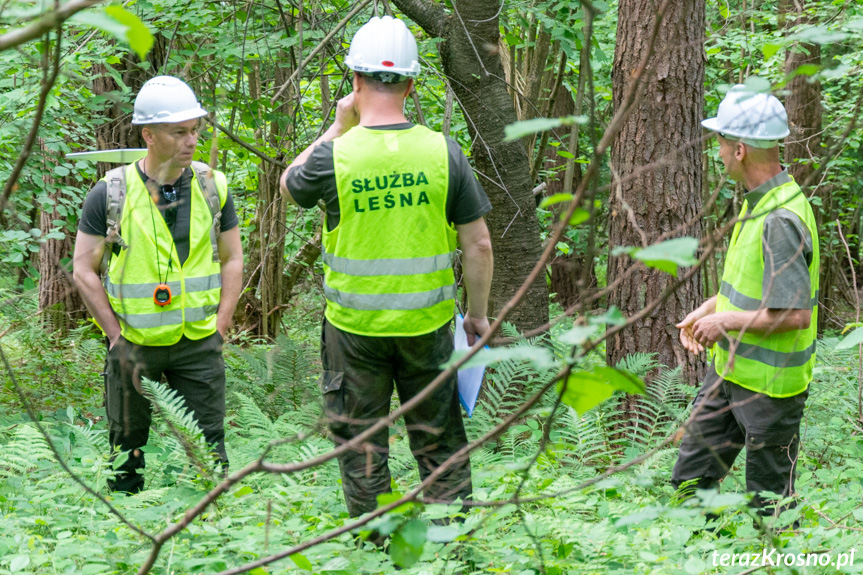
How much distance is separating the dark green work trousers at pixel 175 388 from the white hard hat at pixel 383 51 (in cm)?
180

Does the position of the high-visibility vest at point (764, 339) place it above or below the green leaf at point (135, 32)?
below

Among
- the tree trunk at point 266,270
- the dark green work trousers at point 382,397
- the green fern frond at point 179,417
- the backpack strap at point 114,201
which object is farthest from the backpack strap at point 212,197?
the tree trunk at point 266,270

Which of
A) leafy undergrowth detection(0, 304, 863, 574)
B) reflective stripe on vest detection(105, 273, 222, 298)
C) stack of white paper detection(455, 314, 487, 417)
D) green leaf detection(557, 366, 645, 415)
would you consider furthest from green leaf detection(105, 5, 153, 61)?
reflective stripe on vest detection(105, 273, 222, 298)

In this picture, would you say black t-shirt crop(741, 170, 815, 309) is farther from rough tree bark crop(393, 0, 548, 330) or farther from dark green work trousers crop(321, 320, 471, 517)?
rough tree bark crop(393, 0, 548, 330)

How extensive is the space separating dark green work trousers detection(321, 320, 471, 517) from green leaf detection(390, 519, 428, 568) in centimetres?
160

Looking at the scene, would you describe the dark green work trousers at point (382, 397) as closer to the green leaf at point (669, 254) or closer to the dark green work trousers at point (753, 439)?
the dark green work trousers at point (753, 439)

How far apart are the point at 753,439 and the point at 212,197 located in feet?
9.66

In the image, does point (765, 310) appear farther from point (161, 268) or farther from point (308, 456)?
point (161, 268)

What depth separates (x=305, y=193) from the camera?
3207mm

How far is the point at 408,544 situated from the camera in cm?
164

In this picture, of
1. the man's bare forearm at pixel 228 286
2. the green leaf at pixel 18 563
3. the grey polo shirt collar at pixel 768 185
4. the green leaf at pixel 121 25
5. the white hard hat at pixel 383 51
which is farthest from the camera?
the man's bare forearm at pixel 228 286

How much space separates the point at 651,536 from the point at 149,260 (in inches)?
107

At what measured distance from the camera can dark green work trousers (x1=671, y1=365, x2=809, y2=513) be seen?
3.32 metres

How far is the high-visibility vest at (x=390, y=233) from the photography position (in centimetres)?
312
